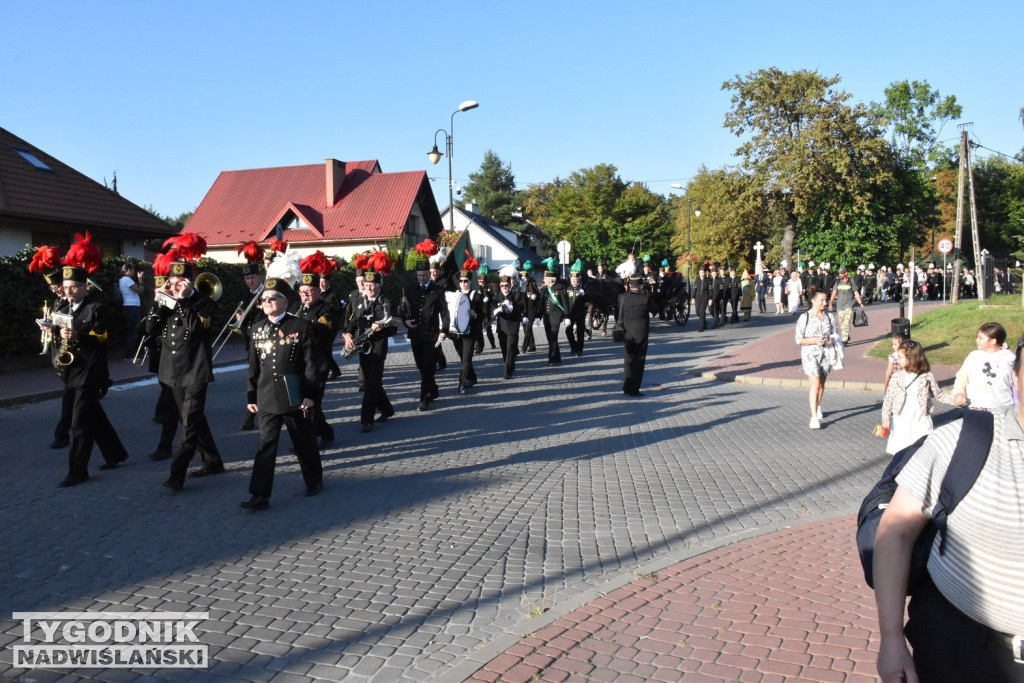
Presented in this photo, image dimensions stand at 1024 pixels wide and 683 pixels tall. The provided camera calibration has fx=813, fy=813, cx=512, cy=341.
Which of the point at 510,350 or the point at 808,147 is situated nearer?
the point at 510,350

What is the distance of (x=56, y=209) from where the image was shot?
77.5 feet

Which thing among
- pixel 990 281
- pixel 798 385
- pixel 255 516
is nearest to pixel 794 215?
pixel 990 281

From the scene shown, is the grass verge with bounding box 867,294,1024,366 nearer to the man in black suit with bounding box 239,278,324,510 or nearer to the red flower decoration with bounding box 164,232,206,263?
the man in black suit with bounding box 239,278,324,510

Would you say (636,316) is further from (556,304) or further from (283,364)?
(283,364)

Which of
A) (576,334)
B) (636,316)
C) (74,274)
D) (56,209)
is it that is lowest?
(576,334)

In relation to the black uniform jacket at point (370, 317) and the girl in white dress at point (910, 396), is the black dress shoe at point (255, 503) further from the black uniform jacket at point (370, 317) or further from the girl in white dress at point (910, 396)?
the girl in white dress at point (910, 396)

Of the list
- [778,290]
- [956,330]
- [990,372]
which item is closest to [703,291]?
[956,330]

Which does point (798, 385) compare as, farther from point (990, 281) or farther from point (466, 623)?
point (990, 281)

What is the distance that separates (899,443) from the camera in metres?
7.21

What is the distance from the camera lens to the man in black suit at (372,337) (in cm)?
944

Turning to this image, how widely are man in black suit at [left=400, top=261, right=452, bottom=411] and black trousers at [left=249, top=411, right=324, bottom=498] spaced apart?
4268 millimetres

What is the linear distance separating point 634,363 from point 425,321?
3.36m

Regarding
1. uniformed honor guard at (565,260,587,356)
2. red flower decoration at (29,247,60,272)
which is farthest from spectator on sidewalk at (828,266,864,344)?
red flower decoration at (29,247,60,272)

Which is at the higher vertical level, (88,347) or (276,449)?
(88,347)
